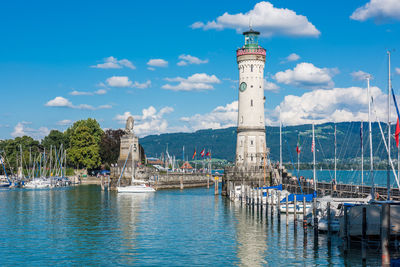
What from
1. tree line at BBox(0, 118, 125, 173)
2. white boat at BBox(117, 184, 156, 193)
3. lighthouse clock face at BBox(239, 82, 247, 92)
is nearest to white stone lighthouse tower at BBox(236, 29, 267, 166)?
lighthouse clock face at BBox(239, 82, 247, 92)

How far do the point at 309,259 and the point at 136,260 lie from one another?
11319mm

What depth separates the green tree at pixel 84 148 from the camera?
13212cm

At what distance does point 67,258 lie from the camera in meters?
33.6

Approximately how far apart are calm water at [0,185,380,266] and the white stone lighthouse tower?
56.1 ft

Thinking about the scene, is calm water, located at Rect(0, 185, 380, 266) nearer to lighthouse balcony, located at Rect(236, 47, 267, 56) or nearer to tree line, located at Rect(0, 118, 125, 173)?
lighthouse balcony, located at Rect(236, 47, 267, 56)

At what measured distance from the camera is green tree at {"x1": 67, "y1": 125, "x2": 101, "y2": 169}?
132 meters

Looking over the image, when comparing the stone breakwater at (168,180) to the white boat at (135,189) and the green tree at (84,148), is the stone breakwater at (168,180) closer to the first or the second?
the white boat at (135,189)

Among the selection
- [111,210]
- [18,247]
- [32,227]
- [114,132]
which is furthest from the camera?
[114,132]

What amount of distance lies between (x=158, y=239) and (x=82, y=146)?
96.9 metres

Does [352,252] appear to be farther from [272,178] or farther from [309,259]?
[272,178]

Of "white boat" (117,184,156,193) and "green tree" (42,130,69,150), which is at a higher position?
"green tree" (42,130,69,150)

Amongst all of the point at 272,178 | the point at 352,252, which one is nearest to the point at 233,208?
the point at 272,178

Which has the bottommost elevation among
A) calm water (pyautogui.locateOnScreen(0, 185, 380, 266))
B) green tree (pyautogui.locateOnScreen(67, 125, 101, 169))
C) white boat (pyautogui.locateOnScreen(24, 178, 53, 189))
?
calm water (pyautogui.locateOnScreen(0, 185, 380, 266))

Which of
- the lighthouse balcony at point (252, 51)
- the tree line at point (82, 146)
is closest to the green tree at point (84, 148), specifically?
the tree line at point (82, 146)
